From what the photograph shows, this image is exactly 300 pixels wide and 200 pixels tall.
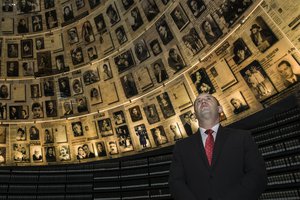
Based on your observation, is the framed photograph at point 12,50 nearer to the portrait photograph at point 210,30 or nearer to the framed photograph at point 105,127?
the framed photograph at point 105,127

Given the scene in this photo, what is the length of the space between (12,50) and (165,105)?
7710 millimetres

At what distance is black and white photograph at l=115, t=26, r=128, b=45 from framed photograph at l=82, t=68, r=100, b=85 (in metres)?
1.67

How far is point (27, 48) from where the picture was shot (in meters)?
14.4

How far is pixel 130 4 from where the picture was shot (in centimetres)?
1250

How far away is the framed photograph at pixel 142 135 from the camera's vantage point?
12.0 metres

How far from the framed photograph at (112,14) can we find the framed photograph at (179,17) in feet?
8.99

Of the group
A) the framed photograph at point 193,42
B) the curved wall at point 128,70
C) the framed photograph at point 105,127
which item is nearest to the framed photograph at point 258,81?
the curved wall at point 128,70

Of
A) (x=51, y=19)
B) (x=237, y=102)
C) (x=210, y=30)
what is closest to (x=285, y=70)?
(x=237, y=102)

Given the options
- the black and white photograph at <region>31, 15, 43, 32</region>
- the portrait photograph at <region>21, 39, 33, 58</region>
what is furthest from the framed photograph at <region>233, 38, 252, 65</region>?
the portrait photograph at <region>21, 39, 33, 58</region>

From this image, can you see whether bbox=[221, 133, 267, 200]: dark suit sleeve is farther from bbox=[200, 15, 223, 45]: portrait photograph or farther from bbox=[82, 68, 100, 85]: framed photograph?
bbox=[82, 68, 100, 85]: framed photograph

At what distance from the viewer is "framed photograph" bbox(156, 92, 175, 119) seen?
11.5m

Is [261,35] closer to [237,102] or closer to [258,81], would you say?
[258,81]

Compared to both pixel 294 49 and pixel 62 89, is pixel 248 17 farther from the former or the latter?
pixel 62 89

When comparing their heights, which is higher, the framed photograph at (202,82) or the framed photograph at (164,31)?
the framed photograph at (164,31)
